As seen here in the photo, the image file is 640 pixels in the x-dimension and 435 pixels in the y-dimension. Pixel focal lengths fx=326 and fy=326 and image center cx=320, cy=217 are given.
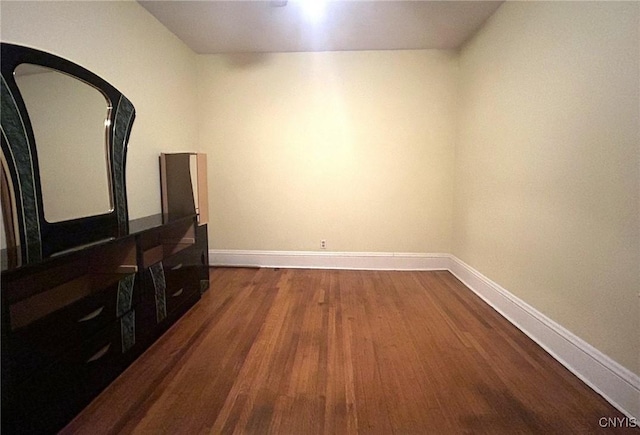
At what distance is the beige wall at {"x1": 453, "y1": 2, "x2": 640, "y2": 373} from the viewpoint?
1588mm

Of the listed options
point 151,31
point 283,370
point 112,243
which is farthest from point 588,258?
point 151,31

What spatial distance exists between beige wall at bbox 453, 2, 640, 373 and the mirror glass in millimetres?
3056

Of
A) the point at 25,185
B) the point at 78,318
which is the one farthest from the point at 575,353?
the point at 25,185

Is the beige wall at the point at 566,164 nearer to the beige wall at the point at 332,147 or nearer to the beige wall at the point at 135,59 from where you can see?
the beige wall at the point at 332,147

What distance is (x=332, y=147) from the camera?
400 centimetres

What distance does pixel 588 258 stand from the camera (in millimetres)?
1820

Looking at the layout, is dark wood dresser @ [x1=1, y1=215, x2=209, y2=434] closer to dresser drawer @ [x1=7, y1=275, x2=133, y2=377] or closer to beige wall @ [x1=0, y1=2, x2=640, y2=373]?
dresser drawer @ [x1=7, y1=275, x2=133, y2=377]

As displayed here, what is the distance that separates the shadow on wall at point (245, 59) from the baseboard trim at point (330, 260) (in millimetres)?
2314

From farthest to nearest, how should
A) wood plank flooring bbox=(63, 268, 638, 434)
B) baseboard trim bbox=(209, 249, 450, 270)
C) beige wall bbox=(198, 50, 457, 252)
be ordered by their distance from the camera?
baseboard trim bbox=(209, 249, 450, 270) < beige wall bbox=(198, 50, 457, 252) < wood plank flooring bbox=(63, 268, 638, 434)

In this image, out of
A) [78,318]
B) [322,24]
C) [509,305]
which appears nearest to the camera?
[78,318]

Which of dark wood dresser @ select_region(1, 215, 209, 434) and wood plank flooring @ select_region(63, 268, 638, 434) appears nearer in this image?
dark wood dresser @ select_region(1, 215, 209, 434)

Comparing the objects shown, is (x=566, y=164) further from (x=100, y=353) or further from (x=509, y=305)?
(x=100, y=353)

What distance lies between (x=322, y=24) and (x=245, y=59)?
1.21 meters

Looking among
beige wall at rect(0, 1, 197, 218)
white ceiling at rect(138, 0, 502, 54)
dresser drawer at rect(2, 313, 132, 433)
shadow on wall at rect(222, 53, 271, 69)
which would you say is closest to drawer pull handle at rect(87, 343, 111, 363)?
dresser drawer at rect(2, 313, 132, 433)
